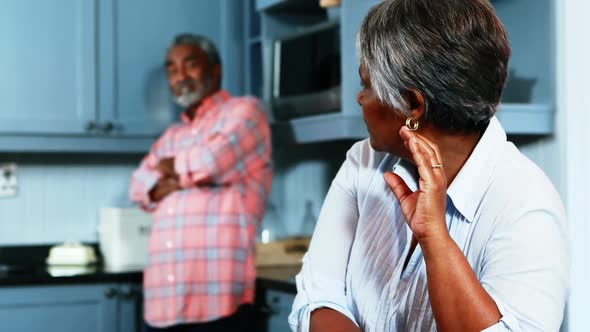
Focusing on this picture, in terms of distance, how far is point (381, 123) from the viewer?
1335mm

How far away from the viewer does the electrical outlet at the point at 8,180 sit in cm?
367

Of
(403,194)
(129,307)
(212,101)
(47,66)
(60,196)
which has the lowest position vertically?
(129,307)

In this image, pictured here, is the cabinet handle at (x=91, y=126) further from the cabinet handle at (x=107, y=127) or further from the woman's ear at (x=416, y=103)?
the woman's ear at (x=416, y=103)

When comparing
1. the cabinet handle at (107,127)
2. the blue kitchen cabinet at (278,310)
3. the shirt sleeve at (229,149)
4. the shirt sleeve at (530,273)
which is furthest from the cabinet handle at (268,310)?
the shirt sleeve at (530,273)

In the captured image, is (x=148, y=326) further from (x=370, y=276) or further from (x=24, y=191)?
(x=370, y=276)

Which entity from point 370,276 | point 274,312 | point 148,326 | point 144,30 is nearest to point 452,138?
point 370,276

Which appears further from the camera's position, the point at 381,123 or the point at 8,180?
the point at 8,180

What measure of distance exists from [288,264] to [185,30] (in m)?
1.05

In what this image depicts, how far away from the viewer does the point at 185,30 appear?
11.9ft

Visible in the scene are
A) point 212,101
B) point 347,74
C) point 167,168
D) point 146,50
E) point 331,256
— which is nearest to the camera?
point 331,256

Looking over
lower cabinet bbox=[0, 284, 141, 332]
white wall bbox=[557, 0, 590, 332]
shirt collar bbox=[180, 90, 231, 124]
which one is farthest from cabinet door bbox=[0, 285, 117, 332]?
white wall bbox=[557, 0, 590, 332]

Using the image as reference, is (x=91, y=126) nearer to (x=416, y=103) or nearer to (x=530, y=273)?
(x=416, y=103)

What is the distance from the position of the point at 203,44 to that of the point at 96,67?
489mm

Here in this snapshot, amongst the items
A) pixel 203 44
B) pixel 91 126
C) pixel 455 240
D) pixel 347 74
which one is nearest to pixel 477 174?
pixel 455 240
